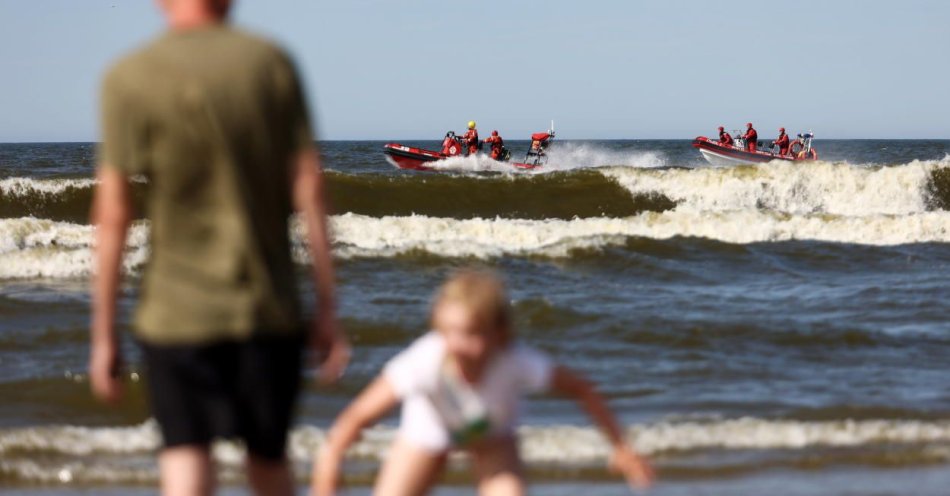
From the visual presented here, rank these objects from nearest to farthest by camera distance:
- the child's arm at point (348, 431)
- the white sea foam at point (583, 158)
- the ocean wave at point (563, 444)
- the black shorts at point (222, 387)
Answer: the black shorts at point (222, 387) → the child's arm at point (348, 431) → the ocean wave at point (563, 444) → the white sea foam at point (583, 158)

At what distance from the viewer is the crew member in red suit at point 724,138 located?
1548 inches

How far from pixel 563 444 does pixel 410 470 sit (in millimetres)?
3451

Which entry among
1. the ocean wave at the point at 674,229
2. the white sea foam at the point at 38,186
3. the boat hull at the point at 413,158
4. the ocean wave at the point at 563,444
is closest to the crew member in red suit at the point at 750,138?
the boat hull at the point at 413,158

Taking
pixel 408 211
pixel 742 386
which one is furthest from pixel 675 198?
pixel 742 386

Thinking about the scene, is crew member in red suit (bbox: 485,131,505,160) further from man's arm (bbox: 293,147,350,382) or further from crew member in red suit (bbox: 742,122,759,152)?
man's arm (bbox: 293,147,350,382)

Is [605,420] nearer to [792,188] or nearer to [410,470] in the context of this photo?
[410,470]

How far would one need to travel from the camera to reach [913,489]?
625 centimetres

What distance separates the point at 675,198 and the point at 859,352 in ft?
58.8

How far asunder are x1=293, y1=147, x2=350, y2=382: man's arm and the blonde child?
308 mm

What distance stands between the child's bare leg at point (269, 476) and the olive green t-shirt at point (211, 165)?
0.36 metres

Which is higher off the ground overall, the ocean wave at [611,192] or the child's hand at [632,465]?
the child's hand at [632,465]

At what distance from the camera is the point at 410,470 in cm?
Answer: 368

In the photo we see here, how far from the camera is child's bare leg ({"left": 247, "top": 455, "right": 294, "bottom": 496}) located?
328cm

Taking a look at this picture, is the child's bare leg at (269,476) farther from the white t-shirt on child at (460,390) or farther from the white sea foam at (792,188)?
→ the white sea foam at (792,188)
